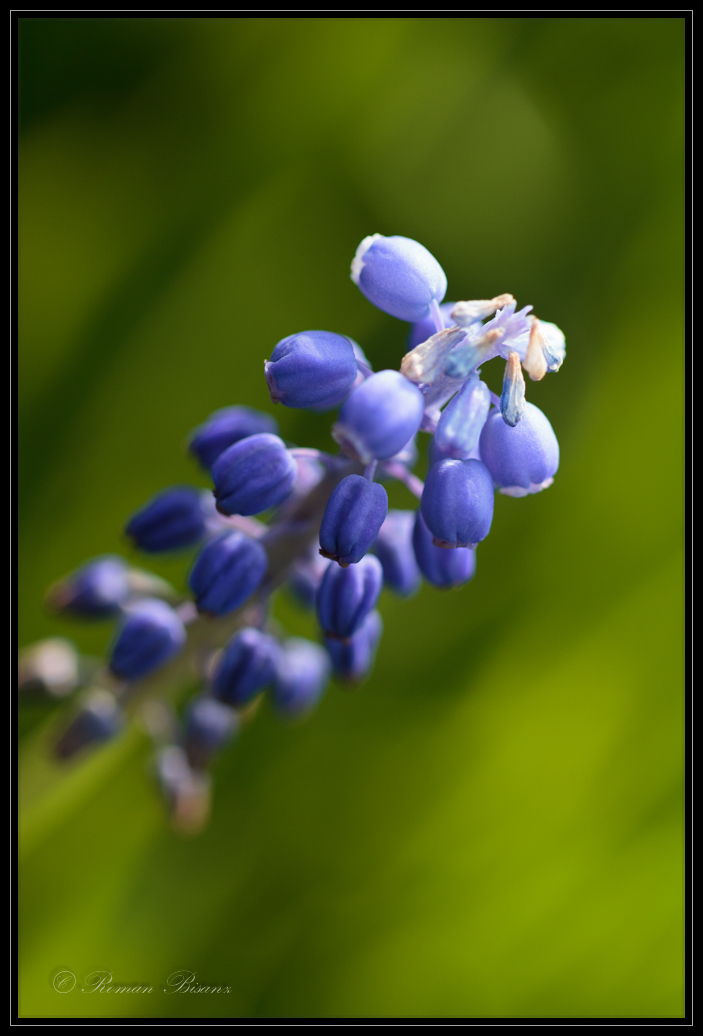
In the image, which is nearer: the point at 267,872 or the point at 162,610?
the point at 162,610

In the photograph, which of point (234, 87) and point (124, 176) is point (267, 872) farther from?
point (234, 87)

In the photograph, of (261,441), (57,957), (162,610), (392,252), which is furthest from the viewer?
(57,957)

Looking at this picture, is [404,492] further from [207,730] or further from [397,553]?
[207,730]

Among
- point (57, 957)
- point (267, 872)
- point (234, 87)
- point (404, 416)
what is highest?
point (234, 87)

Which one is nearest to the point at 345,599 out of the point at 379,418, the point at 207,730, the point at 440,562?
the point at 440,562

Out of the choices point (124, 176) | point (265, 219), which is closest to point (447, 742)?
point (265, 219)

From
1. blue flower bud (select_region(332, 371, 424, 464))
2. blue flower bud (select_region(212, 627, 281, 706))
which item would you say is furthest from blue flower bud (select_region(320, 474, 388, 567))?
blue flower bud (select_region(212, 627, 281, 706))

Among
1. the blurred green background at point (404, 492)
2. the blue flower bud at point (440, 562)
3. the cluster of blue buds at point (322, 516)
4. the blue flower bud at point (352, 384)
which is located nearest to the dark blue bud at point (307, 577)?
the cluster of blue buds at point (322, 516)
